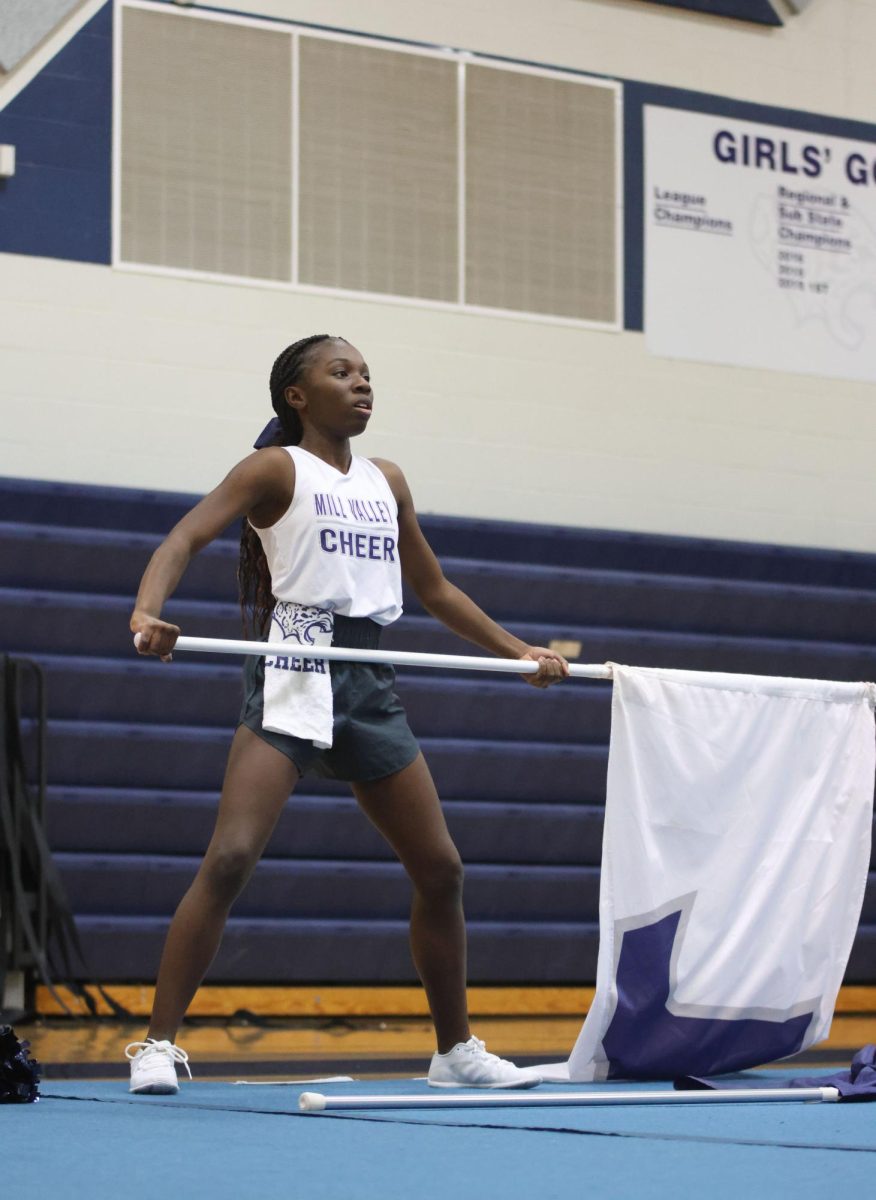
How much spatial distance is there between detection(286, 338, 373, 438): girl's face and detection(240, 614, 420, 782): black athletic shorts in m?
0.33

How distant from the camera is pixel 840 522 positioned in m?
6.78

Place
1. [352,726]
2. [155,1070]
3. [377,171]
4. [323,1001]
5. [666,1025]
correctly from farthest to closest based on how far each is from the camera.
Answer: [377,171] < [323,1001] < [666,1025] < [352,726] < [155,1070]

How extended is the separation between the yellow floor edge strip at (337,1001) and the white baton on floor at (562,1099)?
6.51ft

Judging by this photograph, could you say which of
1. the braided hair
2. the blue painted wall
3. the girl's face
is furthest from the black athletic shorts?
the blue painted wall

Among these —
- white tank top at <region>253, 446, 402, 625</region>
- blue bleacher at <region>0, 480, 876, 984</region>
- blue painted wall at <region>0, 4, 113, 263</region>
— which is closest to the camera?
white tank top at <region>253, 446, 402, 625</region>

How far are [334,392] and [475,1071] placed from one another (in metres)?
1.14

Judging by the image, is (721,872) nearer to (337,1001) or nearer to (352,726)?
(352,726)

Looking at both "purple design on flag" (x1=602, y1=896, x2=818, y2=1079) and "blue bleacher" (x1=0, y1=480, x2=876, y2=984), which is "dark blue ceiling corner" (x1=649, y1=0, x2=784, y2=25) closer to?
"blue bleacher" (x1=0, y1=480, x2=876, y2=984)

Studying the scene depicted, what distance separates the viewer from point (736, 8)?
680 centimetres

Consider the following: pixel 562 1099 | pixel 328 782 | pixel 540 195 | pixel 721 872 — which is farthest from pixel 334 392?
pixel 540 195

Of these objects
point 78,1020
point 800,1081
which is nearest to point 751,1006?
point 800,1081

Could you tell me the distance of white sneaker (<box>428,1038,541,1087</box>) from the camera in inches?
112

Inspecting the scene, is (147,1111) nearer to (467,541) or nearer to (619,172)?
(467,541)

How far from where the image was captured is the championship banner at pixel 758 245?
665 cm
